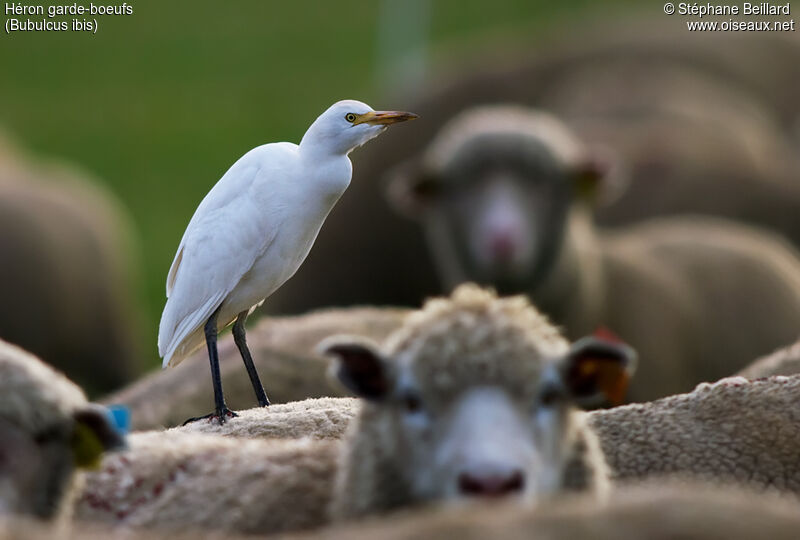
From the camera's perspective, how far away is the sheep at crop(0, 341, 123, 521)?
305cm

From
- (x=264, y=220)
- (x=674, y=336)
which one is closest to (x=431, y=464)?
(x=264, y=220)

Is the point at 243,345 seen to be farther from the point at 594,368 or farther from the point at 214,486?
the point at 594,368

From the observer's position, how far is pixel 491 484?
112 inches

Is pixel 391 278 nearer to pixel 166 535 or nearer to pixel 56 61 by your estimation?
pixel 166 535

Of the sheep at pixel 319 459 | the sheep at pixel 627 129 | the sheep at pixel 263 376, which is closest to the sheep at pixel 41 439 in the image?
the sheep at pixel 319 459

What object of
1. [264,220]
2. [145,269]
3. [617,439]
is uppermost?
[264,220]

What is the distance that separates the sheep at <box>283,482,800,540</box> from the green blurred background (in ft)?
52.2

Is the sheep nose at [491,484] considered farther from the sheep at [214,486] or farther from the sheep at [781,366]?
the sheep at [781,366]

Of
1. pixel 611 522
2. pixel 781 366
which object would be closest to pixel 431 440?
pixel 611 522

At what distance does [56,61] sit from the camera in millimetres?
29531

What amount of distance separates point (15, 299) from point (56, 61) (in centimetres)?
1835

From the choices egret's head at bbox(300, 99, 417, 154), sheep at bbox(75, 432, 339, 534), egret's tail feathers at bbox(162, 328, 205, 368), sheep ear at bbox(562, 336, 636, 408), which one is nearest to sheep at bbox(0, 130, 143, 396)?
egret's tail feathers at bbox(162, 328, 205, 368)

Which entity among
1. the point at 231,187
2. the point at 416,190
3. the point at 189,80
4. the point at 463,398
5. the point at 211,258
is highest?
the point at 189,80

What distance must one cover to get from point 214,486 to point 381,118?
2.96ft
